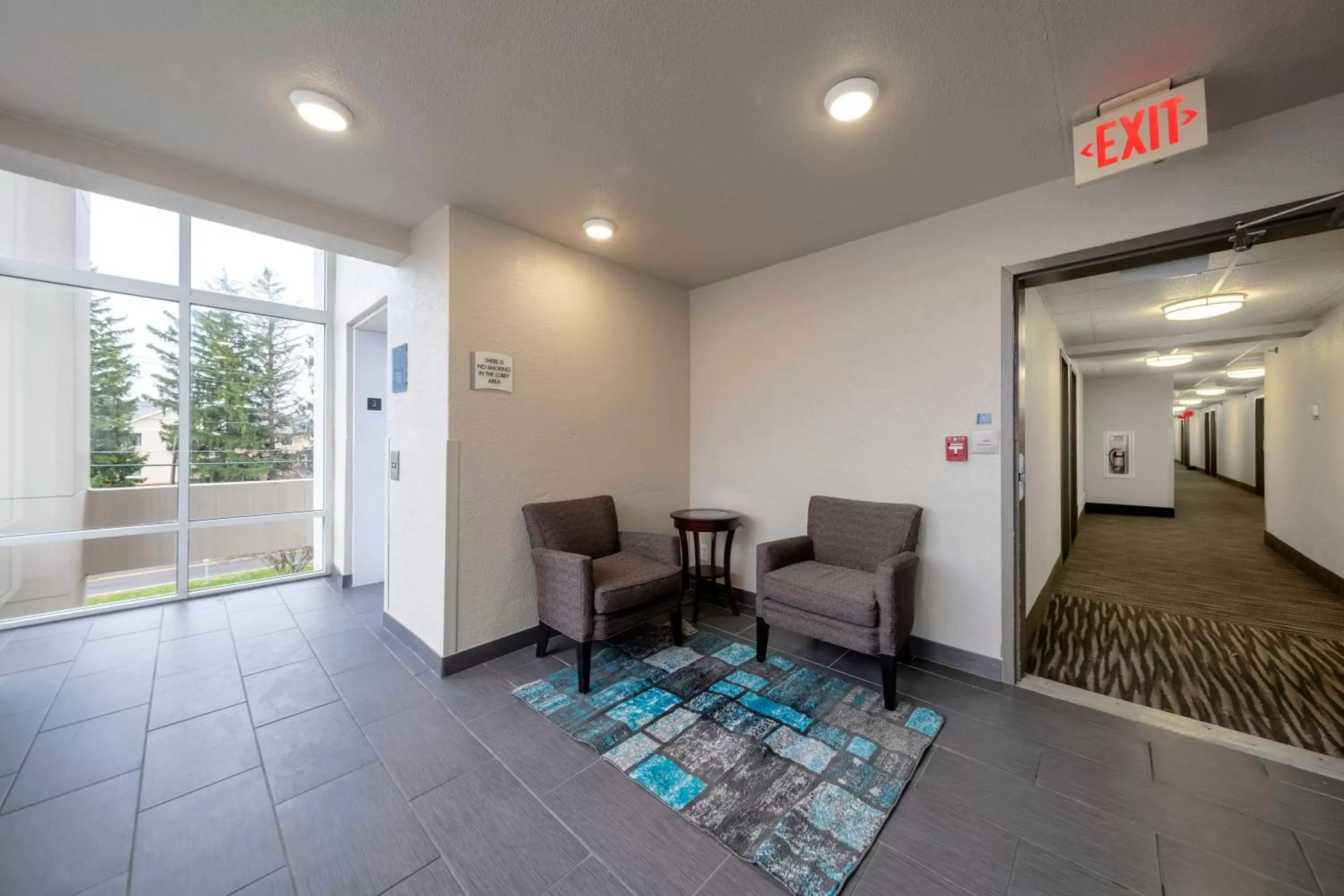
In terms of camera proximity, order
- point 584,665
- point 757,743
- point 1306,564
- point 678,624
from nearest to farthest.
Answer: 1. point 757,743
2. point 584,665
3. point 678,624
4. point 1306,564

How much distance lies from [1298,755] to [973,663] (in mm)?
1119

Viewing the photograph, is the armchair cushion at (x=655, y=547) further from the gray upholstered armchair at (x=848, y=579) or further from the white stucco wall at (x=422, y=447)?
the white stucco wall at (x=422, y=447)

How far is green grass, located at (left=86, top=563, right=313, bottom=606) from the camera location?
12.0 feet

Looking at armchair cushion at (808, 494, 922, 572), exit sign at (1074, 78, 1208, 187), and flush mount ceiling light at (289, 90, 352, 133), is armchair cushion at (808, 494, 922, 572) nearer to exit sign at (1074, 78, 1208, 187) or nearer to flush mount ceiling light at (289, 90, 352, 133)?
exit sign at (1074, 78, 1208, 187)

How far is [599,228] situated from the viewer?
2.96 meters

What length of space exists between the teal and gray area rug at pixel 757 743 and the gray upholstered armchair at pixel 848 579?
0.26 m

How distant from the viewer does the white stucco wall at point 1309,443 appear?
12.9 feet

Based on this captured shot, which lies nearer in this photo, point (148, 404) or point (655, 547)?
point (655, 547)

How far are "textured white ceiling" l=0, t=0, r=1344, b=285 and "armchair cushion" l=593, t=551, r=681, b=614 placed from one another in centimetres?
214

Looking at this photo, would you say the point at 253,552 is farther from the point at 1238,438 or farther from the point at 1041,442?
the point at 1238,438

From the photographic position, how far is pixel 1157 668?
2711mm

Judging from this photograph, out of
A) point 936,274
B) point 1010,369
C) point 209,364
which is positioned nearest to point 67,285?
point 209,364

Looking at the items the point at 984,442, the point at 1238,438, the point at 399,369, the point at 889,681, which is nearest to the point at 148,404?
the point at 399,369

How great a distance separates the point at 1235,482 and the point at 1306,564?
36.9 feet
